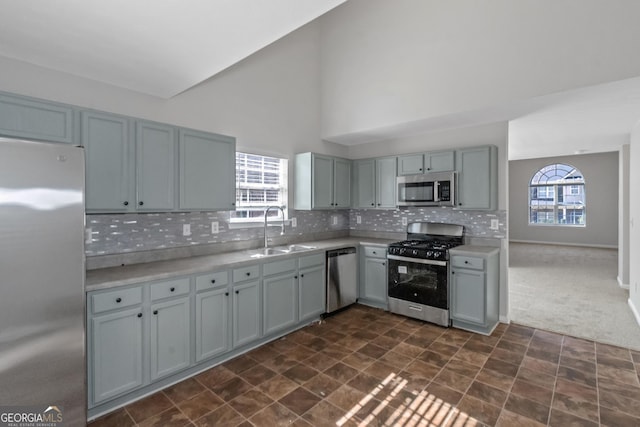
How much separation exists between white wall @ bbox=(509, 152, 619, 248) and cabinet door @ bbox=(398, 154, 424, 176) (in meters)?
8.34

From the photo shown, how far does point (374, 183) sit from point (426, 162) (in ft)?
2.71

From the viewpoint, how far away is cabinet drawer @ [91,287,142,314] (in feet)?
6.97

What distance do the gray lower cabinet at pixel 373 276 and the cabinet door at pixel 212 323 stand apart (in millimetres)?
2175

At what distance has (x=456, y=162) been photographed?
4.02 m

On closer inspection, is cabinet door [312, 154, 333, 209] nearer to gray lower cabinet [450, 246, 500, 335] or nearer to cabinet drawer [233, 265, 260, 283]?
cabinet drawer [233, 265, 260, 283]

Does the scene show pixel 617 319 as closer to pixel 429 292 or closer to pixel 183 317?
pixel 429 292

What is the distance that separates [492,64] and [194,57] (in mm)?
2790

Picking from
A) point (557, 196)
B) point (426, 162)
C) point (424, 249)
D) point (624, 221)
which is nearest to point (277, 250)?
point (424, 249)

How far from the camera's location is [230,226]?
362 centimetres

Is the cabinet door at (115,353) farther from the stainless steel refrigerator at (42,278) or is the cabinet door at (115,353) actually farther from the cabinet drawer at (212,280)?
the cabinet drawer at (212,280)

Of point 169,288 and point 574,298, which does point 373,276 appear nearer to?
point 169,288

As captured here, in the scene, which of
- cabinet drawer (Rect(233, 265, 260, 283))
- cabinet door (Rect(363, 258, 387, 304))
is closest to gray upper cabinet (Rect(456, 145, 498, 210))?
cabinet door (Rect(363, 258, 387, 304))

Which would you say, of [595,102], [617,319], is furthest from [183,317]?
[617,319]

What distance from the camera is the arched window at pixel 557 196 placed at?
978 centimetres
